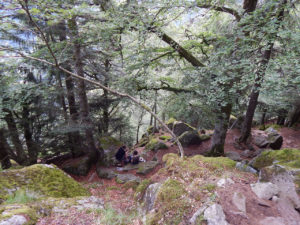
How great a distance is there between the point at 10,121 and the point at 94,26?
721 centimetres

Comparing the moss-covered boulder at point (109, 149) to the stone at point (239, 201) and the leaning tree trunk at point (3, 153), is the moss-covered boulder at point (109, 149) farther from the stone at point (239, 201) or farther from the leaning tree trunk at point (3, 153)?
the stone at point (239, 201)

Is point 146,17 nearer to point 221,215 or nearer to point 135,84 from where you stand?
point 135,84

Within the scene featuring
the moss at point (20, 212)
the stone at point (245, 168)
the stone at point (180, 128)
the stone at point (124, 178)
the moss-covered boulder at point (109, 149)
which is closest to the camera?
the moss at point (20, 212)

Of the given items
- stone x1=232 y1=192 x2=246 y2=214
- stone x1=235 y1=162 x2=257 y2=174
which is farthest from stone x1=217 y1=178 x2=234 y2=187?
stone x1=235 y1=162 x2=257 y2=174

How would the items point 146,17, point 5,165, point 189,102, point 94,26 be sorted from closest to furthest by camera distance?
point 146,17 → point 94,26 → point 189,102 → point 5,165

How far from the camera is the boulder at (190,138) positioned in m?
11.4

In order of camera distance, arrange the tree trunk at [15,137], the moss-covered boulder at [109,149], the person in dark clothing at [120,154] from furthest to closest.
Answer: the moss-covered boulder at [109,149] → the person in dark clothing at [120,154] → the tree trunk at [15,137]

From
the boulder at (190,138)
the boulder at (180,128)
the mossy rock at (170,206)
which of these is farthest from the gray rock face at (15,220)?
the boulder at (180,128)

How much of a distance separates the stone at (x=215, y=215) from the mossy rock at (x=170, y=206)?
35 centimetres

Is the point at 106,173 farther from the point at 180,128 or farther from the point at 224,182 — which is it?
the point at 224,182

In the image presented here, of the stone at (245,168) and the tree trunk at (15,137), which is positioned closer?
the stone at (245,168)

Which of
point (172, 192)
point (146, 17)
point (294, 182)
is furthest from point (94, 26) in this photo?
point (294, 182)

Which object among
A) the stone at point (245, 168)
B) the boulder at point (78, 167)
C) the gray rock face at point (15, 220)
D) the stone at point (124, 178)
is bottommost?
the boulder at point (78, 167)

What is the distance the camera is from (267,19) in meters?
3.73
